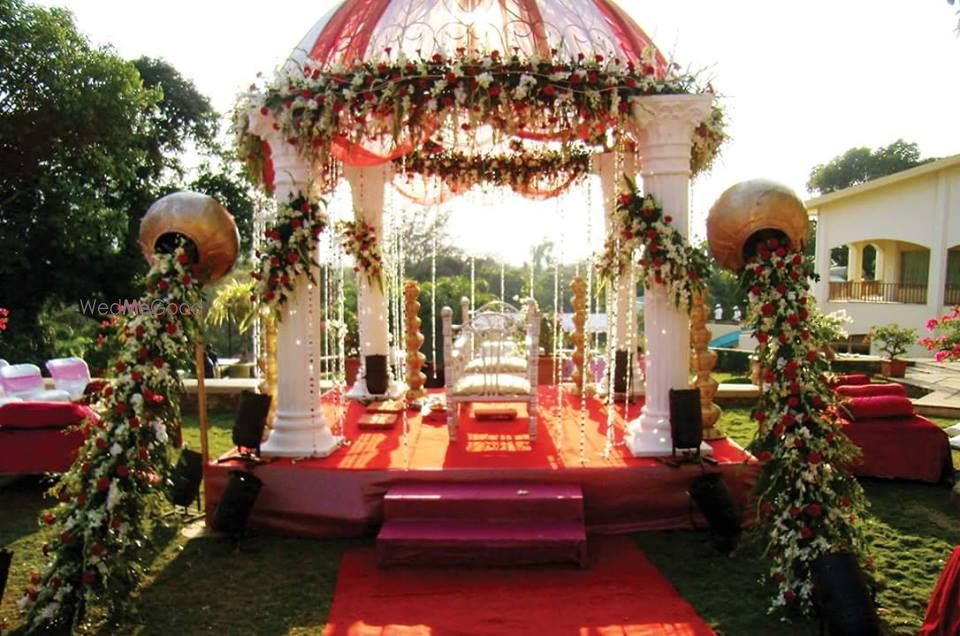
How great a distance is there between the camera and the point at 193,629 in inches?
163

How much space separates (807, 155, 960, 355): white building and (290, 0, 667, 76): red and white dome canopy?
53.3ft

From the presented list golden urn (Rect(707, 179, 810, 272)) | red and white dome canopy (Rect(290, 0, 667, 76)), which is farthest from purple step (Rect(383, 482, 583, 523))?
red and white dome canopy (Rect(290, 0, 667, 76))

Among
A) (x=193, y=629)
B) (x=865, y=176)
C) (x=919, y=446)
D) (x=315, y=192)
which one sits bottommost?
(x=193, y=629)

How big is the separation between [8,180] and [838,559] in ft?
58.0

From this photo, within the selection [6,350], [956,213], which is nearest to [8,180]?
[6,350]

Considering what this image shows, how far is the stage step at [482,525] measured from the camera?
4.89 metres

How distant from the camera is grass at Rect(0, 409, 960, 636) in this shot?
4207mm

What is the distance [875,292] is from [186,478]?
23.0 metres

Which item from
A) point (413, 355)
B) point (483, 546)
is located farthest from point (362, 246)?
point (483, 546)

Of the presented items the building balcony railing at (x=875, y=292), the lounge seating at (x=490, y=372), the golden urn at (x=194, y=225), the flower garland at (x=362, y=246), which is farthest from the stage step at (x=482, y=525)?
Answer: the building balcony railing at (x=875, y=292)

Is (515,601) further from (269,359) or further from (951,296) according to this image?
(951,296)

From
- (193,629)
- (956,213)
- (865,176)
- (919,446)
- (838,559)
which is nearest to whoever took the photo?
(838,559)

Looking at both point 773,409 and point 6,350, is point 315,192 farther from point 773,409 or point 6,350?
point 6,350

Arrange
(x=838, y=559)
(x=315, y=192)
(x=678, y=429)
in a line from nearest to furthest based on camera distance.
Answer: (x=838, y=559), (x=678, y=429), (x=315, y=192)
